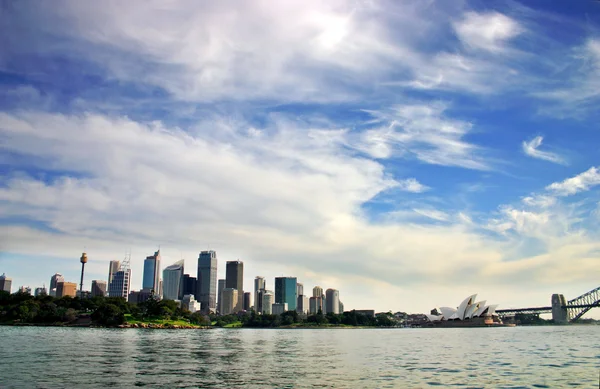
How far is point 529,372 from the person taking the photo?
4044cm

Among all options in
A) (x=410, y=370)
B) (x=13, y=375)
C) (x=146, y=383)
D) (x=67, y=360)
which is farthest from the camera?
(x=67, y=360)

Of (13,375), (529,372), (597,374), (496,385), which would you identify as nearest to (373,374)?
(496,385)

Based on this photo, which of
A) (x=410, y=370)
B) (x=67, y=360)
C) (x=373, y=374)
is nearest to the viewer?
(x=373, y=374)

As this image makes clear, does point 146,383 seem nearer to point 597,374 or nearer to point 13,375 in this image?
point 13,375

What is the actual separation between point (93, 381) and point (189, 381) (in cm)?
672

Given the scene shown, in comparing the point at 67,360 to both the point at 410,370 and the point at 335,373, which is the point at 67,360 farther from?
the point at 410,370

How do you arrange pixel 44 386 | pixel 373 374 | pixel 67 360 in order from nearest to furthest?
pixel 44 386, pixel 373 374, pixel 67 360

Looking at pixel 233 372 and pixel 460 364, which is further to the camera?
pixel 460 364

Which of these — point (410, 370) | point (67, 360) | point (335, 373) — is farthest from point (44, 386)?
point (410, 370)

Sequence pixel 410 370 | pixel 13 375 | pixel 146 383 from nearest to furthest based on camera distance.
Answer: pixel 146 383 < pixel 13 375 < pixel 410 370

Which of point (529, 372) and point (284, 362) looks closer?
point (529, 372)

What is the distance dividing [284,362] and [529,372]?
950 inches

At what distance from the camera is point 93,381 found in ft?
111

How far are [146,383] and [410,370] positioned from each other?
913 inches
